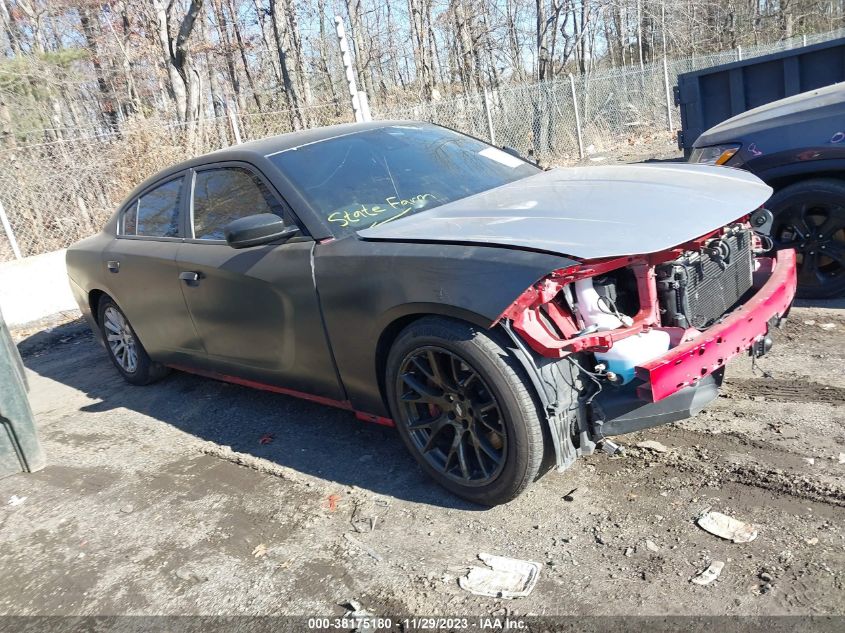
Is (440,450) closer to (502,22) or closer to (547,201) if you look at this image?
(547,201)

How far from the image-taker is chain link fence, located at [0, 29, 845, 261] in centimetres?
927

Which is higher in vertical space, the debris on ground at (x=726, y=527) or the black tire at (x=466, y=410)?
the black tire at (x=466, y=410)

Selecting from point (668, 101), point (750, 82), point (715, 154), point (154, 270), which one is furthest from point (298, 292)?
point (668, 101)

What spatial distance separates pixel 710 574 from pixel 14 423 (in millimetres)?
3914

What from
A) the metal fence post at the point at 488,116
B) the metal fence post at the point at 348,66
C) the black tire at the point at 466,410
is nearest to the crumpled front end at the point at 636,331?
the black tire at the point at 466,410

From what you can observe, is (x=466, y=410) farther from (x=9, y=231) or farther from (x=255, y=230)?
(x=9, y=231)

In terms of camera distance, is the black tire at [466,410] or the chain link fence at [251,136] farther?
the chain link fence at [251,136]

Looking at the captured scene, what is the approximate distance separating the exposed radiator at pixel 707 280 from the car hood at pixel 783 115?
1.91 m

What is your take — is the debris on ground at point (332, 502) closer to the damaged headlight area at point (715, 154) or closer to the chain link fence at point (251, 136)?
the chain link fence at point (251, 136)

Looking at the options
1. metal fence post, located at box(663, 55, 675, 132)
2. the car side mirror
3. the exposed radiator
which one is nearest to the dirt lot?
the exposed radiator

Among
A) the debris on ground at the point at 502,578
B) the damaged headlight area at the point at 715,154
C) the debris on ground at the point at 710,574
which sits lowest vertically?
the debris on ground at the point at 710,574

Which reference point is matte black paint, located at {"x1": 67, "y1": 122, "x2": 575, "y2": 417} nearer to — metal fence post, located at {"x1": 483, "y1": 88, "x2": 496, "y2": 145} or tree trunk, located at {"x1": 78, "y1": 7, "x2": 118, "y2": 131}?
metal fence post, located at {"x1": 483, "y1": 88, "x2": 496, "y2": 145}

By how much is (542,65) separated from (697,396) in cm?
1947

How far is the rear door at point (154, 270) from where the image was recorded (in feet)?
14.5
